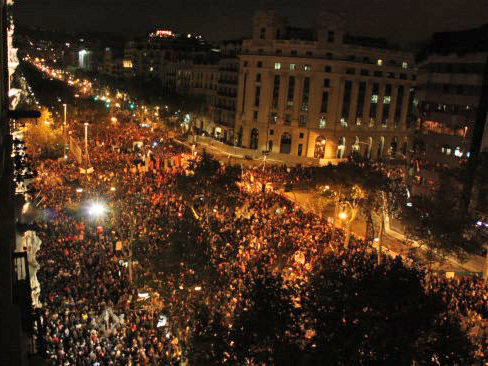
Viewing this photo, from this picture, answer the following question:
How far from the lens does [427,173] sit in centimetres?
4106

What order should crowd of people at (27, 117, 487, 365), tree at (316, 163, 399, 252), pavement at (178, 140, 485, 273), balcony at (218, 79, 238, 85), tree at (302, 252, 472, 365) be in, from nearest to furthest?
tree at (302, 252, 472, 365), crowd of people at (27, 117, 487, 365), pavement at (178, 140, 485, 273), tree at (316, 163, 399, 252), balcony at (218, 79, 238, 85)

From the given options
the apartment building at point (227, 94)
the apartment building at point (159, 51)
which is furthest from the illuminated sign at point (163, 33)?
the apartment building at point (227, 94)

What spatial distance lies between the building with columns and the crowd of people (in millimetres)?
28892

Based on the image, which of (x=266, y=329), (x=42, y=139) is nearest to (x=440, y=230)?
(x=266, y=329)

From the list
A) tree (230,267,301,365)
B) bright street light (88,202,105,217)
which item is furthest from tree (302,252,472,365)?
bright street light (88,202,105,217)

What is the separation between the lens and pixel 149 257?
68.8 feet

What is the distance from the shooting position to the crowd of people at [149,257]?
16953mm

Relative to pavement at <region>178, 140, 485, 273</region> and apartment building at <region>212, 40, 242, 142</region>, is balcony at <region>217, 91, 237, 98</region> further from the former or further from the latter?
pavement at <region>178, 140, 485, 273</region>

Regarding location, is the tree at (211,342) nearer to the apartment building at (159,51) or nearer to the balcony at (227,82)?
the balcony at (227,82)

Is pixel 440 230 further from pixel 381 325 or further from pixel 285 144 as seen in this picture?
pixel 285 144

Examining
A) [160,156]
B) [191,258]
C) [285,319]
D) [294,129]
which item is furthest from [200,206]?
[294,129]

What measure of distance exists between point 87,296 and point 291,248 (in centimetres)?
937

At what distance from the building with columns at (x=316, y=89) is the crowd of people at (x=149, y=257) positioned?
28.9m

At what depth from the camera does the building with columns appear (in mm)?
63312
